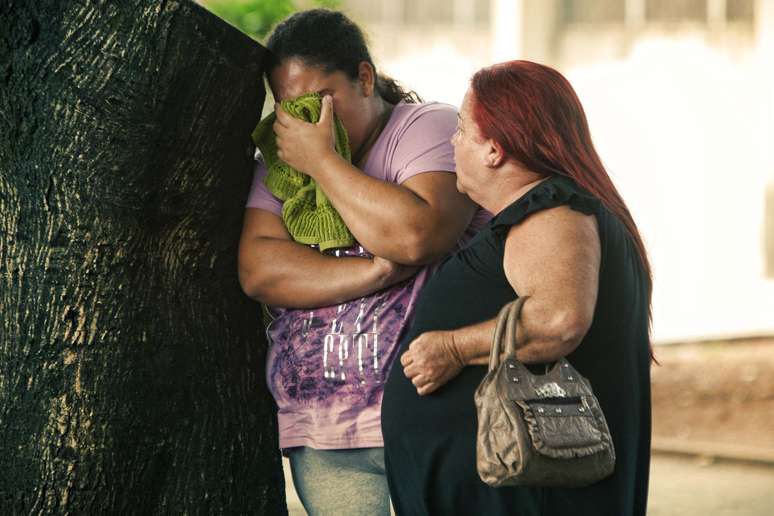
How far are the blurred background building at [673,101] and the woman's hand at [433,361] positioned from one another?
9504mm

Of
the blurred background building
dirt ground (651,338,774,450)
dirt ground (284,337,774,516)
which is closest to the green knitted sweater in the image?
dirt ground (284,337,774,516)

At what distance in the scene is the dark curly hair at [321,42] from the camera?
311 cm

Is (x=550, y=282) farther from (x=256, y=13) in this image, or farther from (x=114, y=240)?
(x=256, y=13)

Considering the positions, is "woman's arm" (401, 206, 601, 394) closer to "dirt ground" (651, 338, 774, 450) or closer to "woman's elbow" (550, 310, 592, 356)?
"woman's elbow" (550, 310, 592, 356)

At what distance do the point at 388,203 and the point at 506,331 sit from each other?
1.63ft

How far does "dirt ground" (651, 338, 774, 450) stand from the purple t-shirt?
19.5 feet

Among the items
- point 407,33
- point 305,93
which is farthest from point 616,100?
point 305,93

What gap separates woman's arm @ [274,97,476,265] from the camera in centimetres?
290

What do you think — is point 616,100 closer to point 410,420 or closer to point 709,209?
point 709,209

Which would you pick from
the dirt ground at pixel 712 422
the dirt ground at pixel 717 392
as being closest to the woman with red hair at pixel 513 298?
the dirt ground at pixel 712 422

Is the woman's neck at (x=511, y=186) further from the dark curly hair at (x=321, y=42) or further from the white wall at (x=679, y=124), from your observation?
the white wall at (x=679, y=124)

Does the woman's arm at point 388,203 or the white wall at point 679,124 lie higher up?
the white wall at point 679,124

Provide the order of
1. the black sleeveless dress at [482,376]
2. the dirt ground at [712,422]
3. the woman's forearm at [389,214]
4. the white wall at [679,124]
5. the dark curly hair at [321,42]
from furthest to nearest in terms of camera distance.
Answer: the white wall at [679,124] → the dirt ground at [712,422] → the dark curly hair at [321,42] → the woman's forearm at [389,214] → the black sleeveless dress at [482,376]

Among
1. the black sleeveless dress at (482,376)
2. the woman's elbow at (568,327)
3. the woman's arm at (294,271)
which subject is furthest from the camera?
the woman's arm at (294,271)
